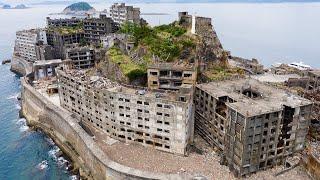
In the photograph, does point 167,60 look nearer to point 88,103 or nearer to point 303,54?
point 88,103

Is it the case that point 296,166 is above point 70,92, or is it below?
below

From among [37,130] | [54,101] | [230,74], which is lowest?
[37,130]

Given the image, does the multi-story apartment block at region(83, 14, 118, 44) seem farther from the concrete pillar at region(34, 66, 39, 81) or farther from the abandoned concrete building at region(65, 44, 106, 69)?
the concrete pillar at region(34, 66, 39, 81)

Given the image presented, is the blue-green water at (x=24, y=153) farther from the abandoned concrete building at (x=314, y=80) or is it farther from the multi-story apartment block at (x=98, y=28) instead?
the abandoned concrete building at (x=314, y=80)

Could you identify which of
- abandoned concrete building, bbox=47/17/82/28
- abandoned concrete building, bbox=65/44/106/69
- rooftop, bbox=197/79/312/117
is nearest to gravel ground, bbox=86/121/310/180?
rooftop, bbox=197/79/312/117

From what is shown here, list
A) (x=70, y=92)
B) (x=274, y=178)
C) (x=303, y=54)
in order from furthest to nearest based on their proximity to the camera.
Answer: (x=303, y=54)
(x=70, y=92)
(x=274, y=178)

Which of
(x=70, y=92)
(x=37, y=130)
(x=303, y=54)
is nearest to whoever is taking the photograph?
(x=70, y=92)

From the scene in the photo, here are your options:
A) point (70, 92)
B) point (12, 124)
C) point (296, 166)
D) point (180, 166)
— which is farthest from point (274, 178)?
point (12, 124)
